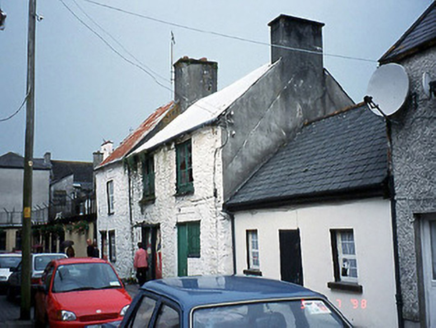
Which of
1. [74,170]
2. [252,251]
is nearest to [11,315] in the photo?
[252,251]

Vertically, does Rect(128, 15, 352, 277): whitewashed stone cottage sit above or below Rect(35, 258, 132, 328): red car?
above

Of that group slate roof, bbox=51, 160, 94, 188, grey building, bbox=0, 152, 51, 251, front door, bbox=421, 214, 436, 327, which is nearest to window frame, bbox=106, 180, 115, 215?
front door, bbox=421, 214, 436, 327

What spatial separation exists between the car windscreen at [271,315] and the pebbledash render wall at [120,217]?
17936mm

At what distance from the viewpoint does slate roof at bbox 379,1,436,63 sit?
8.17 meters

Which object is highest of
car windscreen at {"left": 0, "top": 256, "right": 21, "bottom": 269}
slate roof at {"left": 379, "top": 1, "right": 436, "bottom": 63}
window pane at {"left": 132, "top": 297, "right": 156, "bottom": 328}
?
slate roof at {"left": 379, "top": 1, "right": 436, "bottom": 63}

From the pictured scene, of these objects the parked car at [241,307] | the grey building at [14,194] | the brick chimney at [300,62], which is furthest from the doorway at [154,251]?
the grey building at [14,194]

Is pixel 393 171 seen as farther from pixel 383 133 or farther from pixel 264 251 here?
pixel 264 251

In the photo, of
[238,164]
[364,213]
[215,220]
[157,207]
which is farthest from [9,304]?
[364,213]

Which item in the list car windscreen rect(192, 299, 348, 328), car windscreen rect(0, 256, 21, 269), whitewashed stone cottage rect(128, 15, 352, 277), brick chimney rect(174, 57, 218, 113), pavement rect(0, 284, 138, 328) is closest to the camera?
car windscreen rect(192, 299, 348, 328)

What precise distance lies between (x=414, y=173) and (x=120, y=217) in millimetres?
16259

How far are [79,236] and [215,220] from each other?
16811 millimetres

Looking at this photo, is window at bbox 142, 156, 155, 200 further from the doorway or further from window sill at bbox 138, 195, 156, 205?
the doorway

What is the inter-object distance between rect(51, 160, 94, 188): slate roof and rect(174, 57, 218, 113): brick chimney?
34952 mm

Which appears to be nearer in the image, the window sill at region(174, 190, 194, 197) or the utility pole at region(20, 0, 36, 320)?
the utility pole at region(20, 0, 36, 320)
